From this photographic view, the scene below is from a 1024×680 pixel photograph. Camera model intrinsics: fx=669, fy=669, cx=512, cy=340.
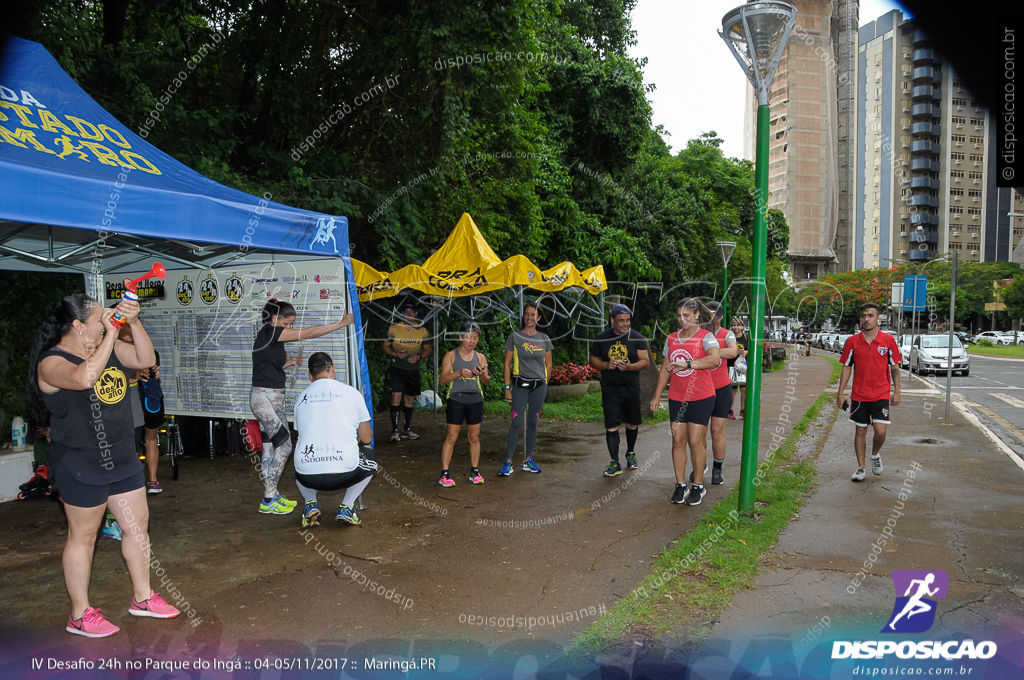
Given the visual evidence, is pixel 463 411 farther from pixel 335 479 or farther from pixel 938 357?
pixel 938 357

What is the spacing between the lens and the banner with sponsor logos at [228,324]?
682cm

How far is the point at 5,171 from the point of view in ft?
13.0

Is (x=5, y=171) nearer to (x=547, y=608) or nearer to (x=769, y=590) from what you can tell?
(x=547, y=608)

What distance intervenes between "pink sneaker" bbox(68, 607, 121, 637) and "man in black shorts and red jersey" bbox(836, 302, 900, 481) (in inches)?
276

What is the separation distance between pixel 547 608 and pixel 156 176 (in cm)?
442

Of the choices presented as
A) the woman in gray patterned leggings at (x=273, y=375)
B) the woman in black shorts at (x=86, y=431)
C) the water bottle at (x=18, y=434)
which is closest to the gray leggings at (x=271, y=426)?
the woman in gray patterned leggings at (x=273, y=375)

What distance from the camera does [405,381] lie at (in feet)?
33.4

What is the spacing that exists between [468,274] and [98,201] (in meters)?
5.72

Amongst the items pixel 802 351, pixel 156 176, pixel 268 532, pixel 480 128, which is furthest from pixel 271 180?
pixel 802 351

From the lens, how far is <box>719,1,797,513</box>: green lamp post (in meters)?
5.59

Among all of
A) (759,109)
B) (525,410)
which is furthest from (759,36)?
(525,410)

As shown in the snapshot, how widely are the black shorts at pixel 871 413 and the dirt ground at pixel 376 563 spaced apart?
5.09 feet

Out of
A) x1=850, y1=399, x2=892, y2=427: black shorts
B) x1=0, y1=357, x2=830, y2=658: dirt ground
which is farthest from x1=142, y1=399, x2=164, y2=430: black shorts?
x1=850, y1=399, x2=892, y2=427: black shorts

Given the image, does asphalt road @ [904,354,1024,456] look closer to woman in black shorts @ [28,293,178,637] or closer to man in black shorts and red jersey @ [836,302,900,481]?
man in black shorts and red jersey @ [836,302,900,481]
